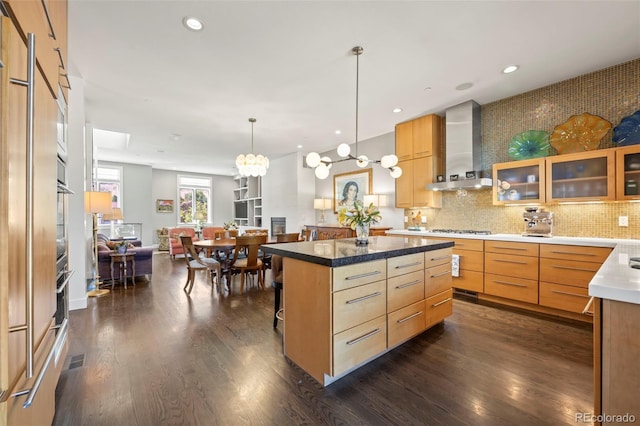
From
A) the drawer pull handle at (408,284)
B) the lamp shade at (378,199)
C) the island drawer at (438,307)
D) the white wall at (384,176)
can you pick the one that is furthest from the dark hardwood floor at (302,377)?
the lamp shade at (378,199)

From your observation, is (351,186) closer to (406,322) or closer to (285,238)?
(285,238)

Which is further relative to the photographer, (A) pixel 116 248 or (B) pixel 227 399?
(A) pixel 116 248

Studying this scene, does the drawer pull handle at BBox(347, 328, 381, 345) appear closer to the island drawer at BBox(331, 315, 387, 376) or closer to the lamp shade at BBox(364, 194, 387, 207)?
the island drawer at BBox(331, 315, 387, 376)

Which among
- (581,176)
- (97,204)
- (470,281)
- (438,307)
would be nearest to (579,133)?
(581,176)

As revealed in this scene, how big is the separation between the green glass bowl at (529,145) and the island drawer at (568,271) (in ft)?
4.72

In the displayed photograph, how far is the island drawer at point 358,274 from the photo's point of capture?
5.85 ft

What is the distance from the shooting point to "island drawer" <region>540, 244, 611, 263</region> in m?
2.72

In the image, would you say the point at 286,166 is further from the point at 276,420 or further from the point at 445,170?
the point at 276,420

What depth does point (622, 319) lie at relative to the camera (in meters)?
0.97

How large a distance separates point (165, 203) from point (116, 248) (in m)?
6.20

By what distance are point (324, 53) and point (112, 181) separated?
29.6ft

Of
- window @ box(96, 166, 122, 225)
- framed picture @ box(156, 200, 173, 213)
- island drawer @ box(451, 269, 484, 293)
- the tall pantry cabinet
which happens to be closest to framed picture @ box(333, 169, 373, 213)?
island drawer @ box(451, 269, 484, 293)

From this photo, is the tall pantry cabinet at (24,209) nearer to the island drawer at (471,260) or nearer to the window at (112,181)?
the island drawer at (471,260)

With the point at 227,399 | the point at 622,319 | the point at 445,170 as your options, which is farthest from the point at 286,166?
the point at 622,319
